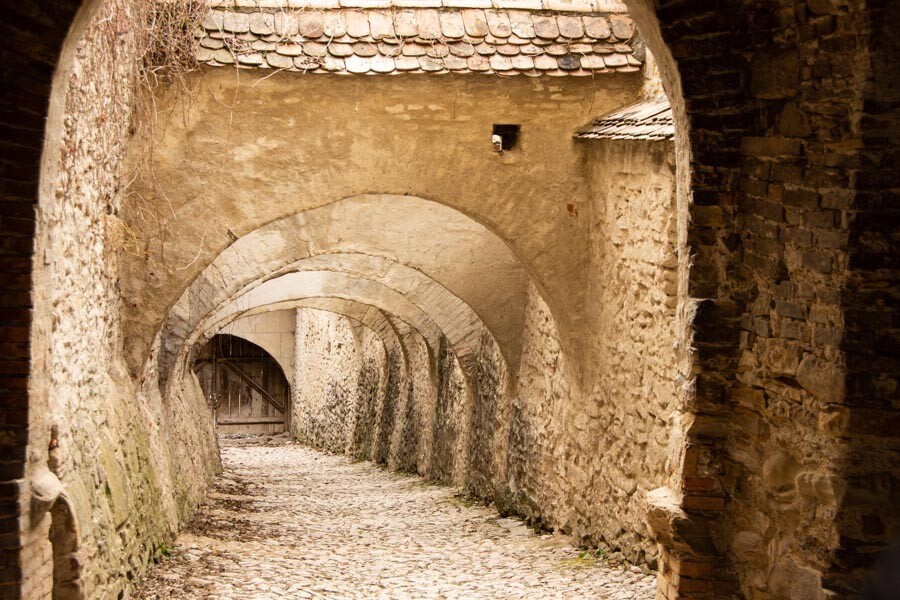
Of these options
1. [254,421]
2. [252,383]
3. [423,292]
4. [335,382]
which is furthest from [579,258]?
[254,421]

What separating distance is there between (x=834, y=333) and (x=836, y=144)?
560 millimetres

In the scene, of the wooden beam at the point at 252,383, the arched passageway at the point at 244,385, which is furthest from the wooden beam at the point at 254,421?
the wooden beam at the point at 252,383

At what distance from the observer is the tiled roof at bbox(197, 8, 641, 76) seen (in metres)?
7.28

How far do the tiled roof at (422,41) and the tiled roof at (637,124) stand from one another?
1.17ft

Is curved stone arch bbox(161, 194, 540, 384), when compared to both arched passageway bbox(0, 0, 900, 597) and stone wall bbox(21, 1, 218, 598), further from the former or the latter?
stone wall bbox(21, 1, 218, 598)

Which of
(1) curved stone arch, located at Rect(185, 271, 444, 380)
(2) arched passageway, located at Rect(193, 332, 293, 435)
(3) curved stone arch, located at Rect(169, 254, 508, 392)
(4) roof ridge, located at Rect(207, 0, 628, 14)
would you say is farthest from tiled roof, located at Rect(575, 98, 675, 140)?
(2) arched passageway, located at Rect(193, 332, 293, 435)

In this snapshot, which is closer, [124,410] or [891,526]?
[891,526]

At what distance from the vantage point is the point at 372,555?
8430mm

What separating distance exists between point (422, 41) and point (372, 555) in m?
3.85

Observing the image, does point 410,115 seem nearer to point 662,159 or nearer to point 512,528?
point 662,159

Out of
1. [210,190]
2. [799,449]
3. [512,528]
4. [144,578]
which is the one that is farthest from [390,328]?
[799,449]

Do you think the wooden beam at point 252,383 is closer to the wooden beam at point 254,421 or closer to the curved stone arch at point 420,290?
the wooden beam at point 254,421

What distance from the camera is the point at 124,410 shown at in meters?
7.04

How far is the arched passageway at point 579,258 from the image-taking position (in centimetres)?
323
